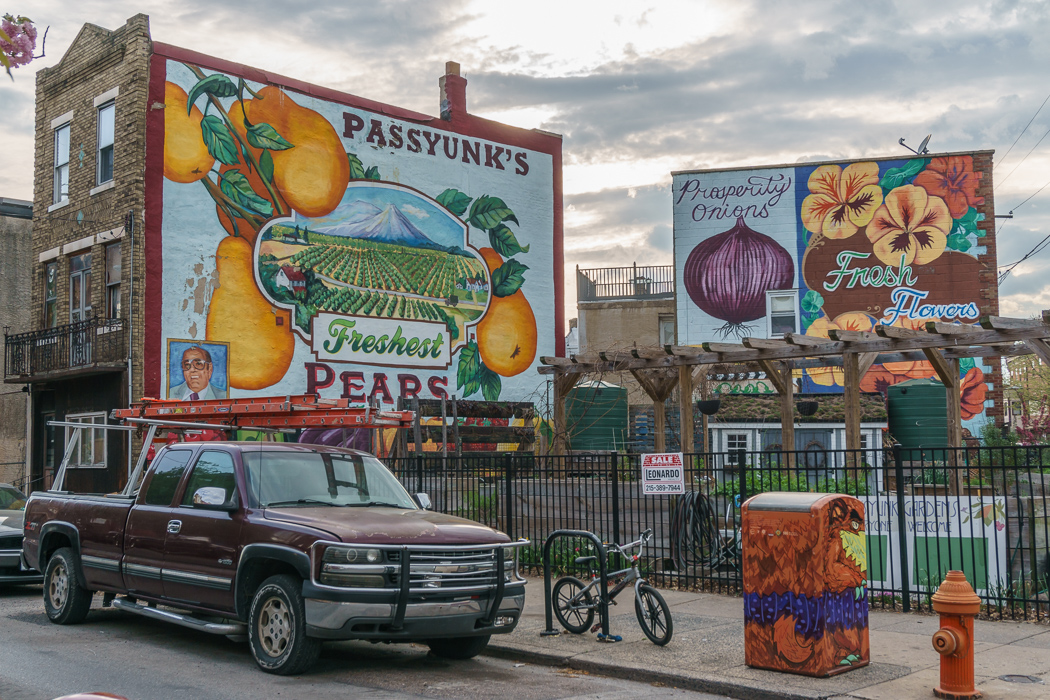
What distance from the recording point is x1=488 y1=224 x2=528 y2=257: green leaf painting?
93.9 ft

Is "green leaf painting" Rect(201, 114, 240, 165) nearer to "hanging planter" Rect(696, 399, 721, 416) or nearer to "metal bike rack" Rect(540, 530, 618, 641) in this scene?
"hanging planter" Rect(696, 399, 721, 416)

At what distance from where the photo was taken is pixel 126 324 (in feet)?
71.5

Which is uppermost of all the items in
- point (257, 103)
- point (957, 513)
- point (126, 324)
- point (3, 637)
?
point (257, 103)

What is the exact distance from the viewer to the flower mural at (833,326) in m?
27.6

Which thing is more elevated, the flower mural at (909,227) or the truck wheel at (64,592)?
the flower mural at (909,227)

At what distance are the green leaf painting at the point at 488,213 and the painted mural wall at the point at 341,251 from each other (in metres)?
0.04

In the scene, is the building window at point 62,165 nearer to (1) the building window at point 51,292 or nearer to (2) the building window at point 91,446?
(1) the building window at point 51,292

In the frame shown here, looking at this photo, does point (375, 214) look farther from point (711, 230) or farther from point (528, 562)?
point (528, 562)

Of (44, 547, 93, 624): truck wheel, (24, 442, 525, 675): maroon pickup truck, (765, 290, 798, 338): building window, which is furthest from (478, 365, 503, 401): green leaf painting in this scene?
(24, 442, 525, 675): maroon pickup truck

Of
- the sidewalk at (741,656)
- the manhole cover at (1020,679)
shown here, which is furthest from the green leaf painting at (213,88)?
the manhole cover at (1020,679)

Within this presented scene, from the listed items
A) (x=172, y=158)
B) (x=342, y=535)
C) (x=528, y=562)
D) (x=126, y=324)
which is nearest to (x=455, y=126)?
(x=172, y=158)

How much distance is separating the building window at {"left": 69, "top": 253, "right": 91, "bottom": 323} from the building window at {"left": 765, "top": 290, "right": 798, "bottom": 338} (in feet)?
58.2

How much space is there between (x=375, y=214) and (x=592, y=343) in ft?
43.2

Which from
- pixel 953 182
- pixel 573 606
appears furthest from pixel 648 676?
pixel 953 182
